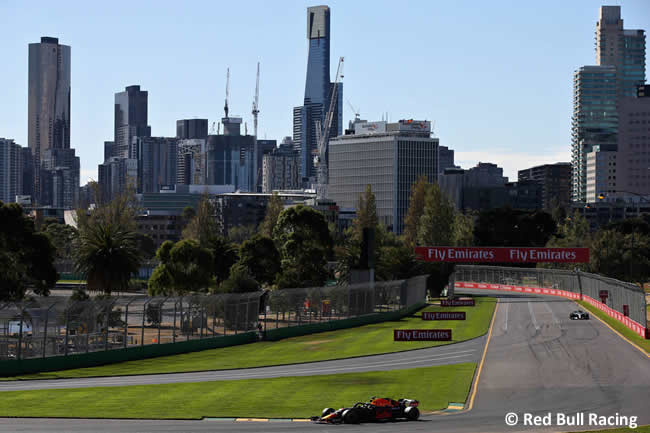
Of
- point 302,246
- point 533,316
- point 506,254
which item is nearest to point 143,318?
point 533,316

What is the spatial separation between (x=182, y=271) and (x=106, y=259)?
67.2 ft

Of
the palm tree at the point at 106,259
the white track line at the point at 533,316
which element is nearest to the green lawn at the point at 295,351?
the white track line at the point at 533,316

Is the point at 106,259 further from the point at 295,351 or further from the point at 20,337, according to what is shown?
the point at 20,337

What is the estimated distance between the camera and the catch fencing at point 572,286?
7441 centimetres

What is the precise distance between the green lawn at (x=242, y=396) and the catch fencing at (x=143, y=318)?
341 inches

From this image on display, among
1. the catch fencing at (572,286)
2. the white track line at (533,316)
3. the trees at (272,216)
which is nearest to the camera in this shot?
the catch fencing at (572,286)

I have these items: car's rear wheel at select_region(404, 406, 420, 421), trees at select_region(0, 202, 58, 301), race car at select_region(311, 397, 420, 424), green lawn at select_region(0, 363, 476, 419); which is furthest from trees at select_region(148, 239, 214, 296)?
car's rear wheel at select_region(404, 406, 420, 421)

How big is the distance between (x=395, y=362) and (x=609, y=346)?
55.5ft

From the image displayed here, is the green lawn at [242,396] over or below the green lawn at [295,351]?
over

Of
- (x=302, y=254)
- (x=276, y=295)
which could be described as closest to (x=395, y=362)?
(x=276, y=295)

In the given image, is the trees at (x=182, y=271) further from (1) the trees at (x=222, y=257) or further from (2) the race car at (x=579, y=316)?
(2) the race car at (x=579, y=316)

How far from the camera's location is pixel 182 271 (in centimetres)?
9800

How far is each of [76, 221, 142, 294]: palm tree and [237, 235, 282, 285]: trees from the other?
30.9 m

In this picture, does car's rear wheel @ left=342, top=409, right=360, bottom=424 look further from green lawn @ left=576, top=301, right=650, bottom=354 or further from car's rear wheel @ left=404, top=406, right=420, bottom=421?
green lawn @ left=576, top=301, right=650, bottom=354
